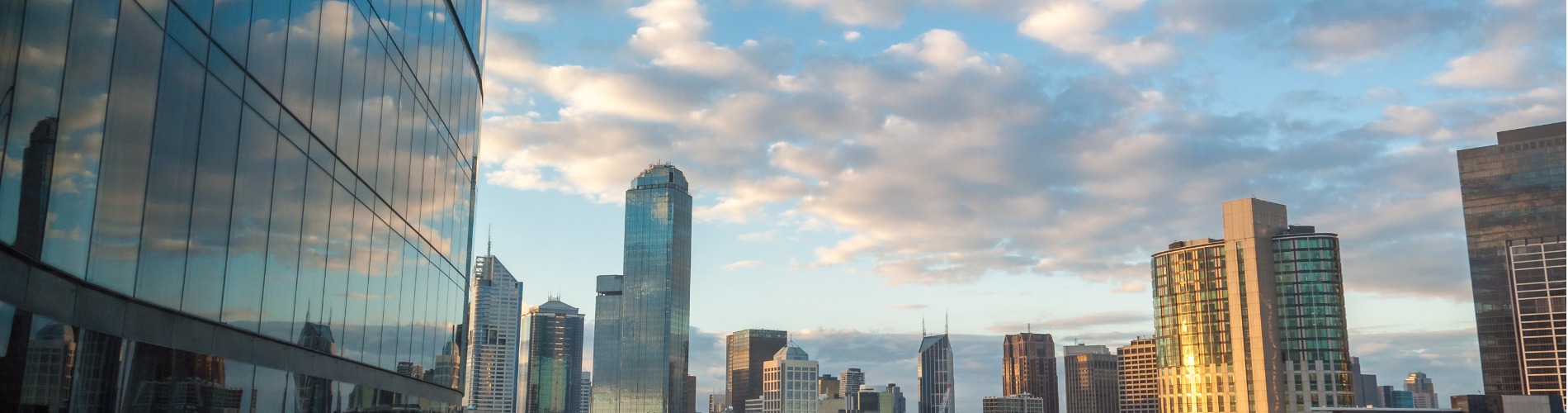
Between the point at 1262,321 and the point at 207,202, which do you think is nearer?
the point at 207,202

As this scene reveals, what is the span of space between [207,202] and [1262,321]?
511ft

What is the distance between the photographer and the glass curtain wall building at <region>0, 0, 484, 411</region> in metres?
13.6

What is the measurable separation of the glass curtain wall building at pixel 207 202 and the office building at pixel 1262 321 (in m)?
143

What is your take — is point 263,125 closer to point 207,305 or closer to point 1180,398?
point 207,305

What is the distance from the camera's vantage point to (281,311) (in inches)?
887

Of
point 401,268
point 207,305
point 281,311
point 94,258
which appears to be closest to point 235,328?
point 207,305

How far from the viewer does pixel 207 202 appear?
60.9 feet

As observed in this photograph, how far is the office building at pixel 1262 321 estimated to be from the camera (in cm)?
15200

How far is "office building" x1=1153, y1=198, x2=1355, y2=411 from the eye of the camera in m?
152

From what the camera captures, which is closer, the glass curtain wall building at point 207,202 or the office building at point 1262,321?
the glass curtain wall building at point 207,202

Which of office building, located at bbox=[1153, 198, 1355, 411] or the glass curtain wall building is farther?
office building, located at bbox=[1153, 198, 1355, 411]

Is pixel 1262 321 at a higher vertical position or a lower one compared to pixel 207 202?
higher

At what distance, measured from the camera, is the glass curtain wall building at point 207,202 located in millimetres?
13570

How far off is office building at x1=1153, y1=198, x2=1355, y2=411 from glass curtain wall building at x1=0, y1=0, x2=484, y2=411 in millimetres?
142516
